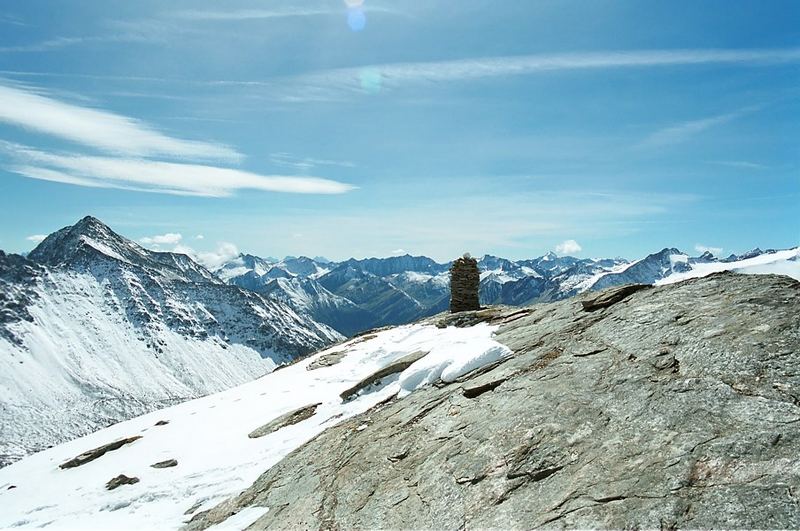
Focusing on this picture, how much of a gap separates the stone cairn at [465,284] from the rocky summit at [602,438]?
21.1 meters

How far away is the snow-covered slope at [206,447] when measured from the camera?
16.9 meters

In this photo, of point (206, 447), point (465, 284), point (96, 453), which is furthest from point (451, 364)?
point (96, 453)

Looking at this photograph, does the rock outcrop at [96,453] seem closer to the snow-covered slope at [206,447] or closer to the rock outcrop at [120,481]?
the snow-covered slope at [206,447]

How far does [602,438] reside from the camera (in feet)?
30.6

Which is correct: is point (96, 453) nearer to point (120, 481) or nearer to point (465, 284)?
point (120, 481)

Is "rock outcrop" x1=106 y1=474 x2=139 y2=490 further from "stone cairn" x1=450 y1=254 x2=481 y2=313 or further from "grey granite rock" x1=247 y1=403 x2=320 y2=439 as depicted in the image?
"stone cairn" x1=450 y1=254 x2=481 y2=313

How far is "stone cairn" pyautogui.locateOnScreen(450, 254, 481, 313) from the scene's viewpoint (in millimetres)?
37750

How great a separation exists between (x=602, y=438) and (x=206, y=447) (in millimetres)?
18577

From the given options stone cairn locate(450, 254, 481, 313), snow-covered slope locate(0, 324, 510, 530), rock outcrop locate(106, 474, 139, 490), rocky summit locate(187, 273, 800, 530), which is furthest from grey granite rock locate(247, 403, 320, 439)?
stone cairn locate(450, 254, 481, 313)

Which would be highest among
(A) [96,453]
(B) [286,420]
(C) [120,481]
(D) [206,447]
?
(B) [286,420]

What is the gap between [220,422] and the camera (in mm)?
24875

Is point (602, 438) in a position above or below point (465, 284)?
below

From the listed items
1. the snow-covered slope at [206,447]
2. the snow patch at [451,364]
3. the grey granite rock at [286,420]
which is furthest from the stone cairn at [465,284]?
the grey granite rock at [286,420]

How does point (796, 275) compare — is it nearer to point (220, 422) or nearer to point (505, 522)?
point (505, 522)
